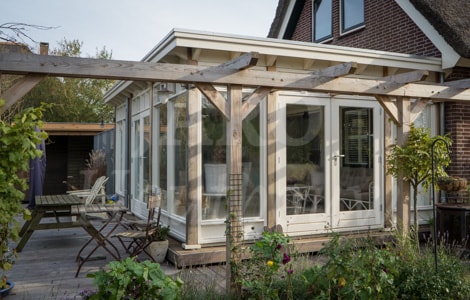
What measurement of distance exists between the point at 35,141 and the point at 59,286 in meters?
1.92

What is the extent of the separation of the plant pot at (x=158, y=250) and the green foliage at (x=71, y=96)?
66.1ft

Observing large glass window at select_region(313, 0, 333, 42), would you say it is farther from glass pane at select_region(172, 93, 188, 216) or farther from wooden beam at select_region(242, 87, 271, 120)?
wooden beam at select_region(242, 87, 271, 120)

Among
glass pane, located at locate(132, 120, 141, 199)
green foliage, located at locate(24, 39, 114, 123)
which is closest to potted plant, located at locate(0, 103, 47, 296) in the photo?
glass pane, located at locate(132, 120, 141, 199)

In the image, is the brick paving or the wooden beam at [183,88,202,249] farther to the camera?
→ the wooden beam at [183,88,202,249]

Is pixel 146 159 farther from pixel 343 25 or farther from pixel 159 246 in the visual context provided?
pixel 343 25

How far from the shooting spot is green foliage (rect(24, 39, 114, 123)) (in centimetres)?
2464

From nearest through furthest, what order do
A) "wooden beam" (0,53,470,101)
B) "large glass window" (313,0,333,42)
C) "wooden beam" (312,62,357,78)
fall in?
"wooden beam" (0,53,470,101)
"wooden beam" (312,62,357,78)
"large glass window" (313,0,333,42)

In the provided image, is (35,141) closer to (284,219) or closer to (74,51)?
(284,219)

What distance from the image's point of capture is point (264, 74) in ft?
15.7

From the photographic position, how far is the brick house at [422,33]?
7.25m

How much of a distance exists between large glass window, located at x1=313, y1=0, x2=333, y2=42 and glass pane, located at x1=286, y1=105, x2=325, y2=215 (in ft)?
14.8

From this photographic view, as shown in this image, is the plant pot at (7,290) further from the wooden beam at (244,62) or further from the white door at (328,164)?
the white door at (328,164)

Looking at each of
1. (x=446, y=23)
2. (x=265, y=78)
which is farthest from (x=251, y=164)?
(x=446, y=23)

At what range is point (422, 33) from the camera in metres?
7.93
